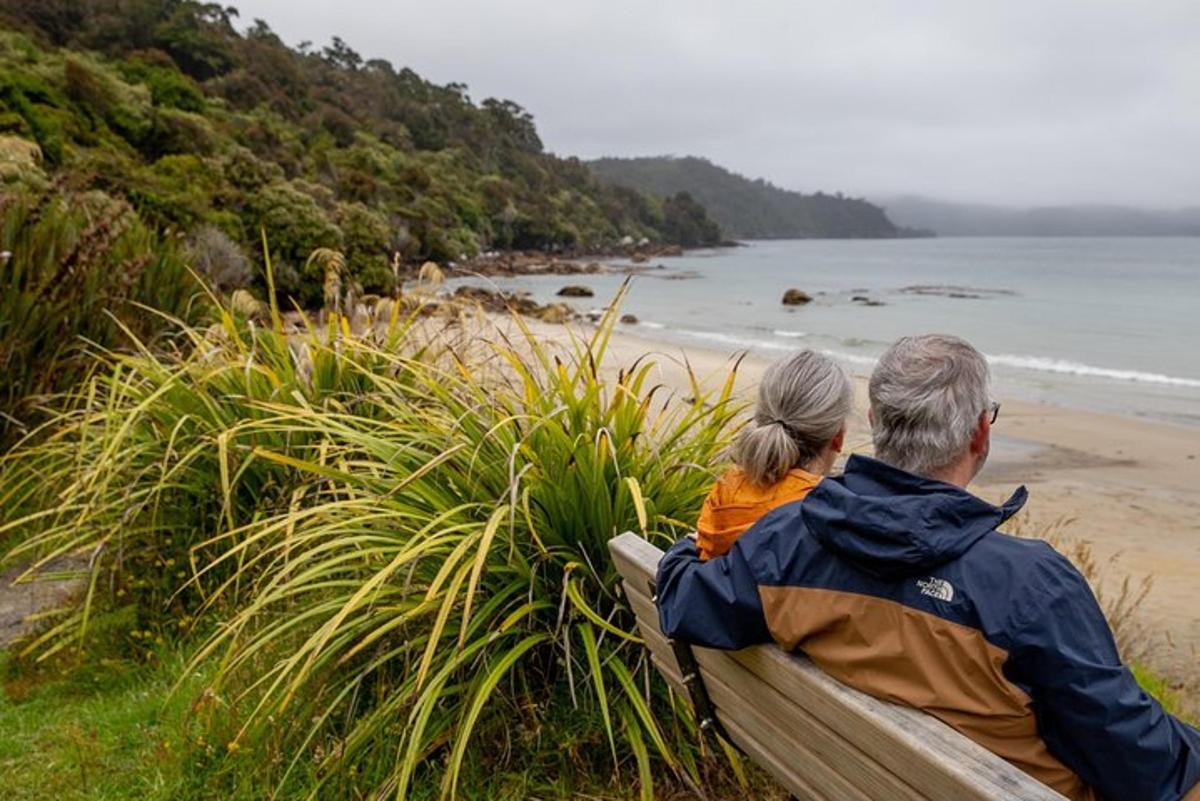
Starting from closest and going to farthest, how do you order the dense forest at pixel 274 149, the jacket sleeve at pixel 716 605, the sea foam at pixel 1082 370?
the jacket sleeve at pixel 716 605, the sea foam at pixel 1082 370, the dense forest at pixel 274 149

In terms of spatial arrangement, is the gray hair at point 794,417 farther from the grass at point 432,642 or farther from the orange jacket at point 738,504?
the grass at point 432,642

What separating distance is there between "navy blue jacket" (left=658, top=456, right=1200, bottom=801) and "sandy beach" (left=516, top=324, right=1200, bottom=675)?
1.05 metres

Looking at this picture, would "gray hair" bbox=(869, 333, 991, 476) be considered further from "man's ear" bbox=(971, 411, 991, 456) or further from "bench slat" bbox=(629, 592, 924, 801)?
"bench slat" bbox=(629, 592, 924, 801)

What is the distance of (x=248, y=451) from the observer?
3682 mm

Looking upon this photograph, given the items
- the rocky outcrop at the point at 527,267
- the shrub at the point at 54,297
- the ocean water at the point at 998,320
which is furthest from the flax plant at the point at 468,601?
the rocky outcrop at the point at 527,267

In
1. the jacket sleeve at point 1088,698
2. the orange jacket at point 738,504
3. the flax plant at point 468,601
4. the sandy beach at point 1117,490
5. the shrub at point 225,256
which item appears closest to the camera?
the jacket sleeve at point 1088,698

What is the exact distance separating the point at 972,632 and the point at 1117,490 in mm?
10548

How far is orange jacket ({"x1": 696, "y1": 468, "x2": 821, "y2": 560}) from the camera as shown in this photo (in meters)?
2.31

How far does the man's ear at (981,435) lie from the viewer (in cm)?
170

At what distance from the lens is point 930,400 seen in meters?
1.68

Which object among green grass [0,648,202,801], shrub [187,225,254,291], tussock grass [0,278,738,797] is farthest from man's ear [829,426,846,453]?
shrub [187,225,254,291]

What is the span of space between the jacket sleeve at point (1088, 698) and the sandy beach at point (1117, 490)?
112 cm

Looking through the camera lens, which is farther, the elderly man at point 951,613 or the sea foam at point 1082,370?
the sea foam at point 1082,370

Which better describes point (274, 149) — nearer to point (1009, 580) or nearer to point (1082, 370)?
point (1082, 370)
